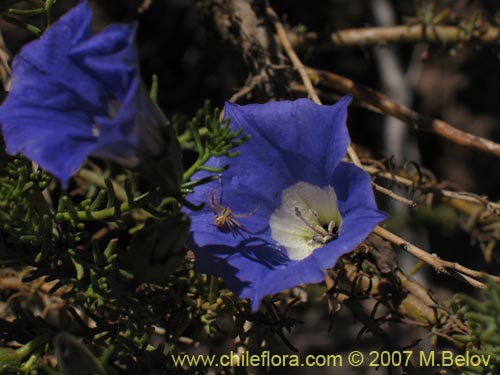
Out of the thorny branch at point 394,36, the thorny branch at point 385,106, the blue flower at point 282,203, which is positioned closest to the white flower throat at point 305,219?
the blue flower at point 282,203

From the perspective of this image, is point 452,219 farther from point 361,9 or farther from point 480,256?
point 361,9

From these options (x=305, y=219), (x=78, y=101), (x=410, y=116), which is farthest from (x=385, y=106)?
(x=78, y=101)

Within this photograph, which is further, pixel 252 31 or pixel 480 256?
pixel 480 256

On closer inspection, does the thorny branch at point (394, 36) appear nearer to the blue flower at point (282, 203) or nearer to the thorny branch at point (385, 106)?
the thorny branch at point (385, 106)

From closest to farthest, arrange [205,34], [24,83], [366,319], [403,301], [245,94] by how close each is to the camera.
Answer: [24,83]
[366,319]
[403,301]
[245,94]
[205,34]

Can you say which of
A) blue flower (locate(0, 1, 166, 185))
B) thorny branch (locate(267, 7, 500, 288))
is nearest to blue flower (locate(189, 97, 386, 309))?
thorny branch (locate(267, 7, 500, 288))

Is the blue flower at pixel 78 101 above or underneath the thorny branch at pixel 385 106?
above

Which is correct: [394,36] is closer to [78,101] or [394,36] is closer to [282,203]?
[282,203]

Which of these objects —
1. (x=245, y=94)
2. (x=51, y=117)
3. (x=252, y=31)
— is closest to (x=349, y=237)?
(x=51, y=117)
